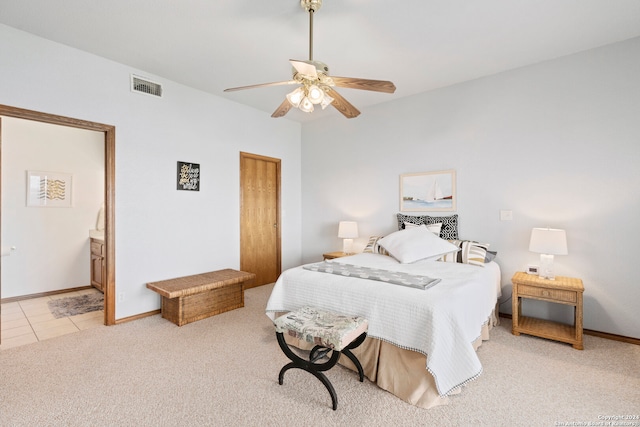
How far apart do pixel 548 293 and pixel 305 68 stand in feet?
9.33

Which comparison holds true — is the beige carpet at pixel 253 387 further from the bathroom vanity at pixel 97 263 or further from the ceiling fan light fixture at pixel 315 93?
the ceiling fan light fixture at pixel 315 93

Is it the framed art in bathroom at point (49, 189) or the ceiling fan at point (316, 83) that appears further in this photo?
the framed art in bathroom at point (49, 189)

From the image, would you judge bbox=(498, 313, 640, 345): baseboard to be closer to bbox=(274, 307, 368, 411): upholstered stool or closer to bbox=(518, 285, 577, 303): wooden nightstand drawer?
bbox=(518, 285, 577, 303): wooden nightstand drawer

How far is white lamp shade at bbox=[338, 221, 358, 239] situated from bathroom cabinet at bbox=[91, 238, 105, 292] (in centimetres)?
344

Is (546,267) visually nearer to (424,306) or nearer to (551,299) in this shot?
(551,299)

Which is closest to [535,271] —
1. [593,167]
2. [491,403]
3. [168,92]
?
[593,167]

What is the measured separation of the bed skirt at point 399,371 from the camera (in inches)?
73.0

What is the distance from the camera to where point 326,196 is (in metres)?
4.99

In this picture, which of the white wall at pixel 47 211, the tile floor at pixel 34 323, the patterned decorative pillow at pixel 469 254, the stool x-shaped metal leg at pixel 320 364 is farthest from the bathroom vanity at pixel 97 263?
the patterned decorative pillow at pixel 469 254

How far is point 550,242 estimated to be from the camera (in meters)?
2.76

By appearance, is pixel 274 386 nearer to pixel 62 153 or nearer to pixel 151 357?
pixel 151 357

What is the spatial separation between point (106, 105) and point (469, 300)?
3.81 m

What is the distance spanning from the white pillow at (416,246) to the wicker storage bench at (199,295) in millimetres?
1845

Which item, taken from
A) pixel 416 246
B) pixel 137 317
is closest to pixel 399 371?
pixel 416 246
